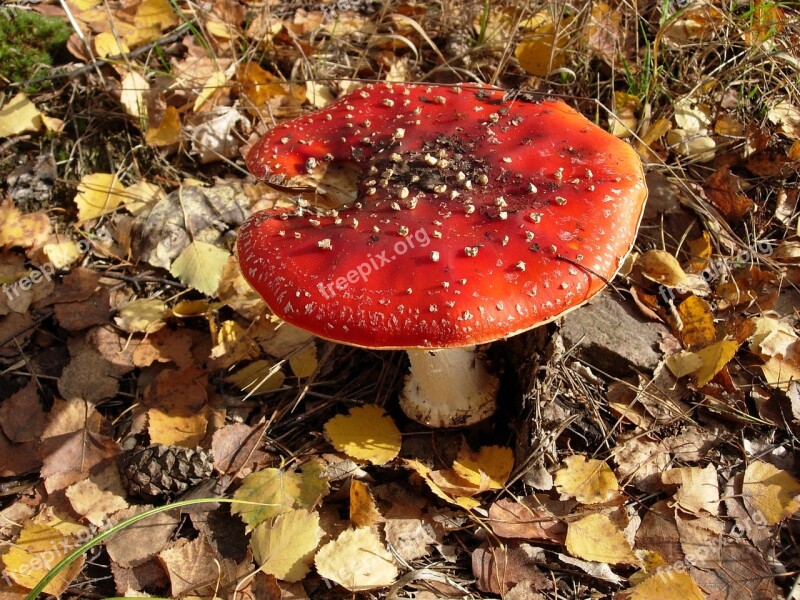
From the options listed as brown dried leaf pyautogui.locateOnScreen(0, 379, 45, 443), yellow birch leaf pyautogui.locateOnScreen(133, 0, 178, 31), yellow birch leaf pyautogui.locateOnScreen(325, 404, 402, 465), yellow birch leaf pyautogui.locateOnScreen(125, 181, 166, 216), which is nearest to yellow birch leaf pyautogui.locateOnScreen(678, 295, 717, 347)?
yellow birch leaf pyautogui.locateOnScreen(325, 404, 402, 465)

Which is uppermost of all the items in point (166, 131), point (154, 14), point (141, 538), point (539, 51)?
point (154, 14)

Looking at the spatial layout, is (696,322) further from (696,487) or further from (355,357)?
(355,357)

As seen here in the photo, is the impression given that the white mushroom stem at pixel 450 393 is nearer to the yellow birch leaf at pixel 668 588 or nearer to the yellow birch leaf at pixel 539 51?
the yellow birch leaf at pixel 668 588

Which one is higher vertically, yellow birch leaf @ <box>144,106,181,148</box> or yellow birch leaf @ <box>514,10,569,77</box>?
yellow birch leaf @ <box>514,10,569,77</box>

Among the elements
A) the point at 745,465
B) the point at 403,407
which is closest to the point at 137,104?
the point at 403,407

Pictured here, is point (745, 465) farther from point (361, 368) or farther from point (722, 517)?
point (361, 368)

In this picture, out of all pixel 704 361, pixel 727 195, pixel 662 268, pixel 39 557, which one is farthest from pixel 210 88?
pixel 704 361

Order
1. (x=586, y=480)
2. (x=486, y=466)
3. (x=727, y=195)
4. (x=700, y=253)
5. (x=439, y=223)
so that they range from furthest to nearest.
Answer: (x=727, y=195) < (x=700, y=253) < (x=486, y=466) < (x=586, y=480) < (x=439, y=223)

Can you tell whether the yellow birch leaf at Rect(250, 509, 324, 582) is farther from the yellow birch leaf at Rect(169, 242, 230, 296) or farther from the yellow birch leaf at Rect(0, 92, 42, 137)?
the yellow birch leaf at Rect(0, 92, 42, 137)
